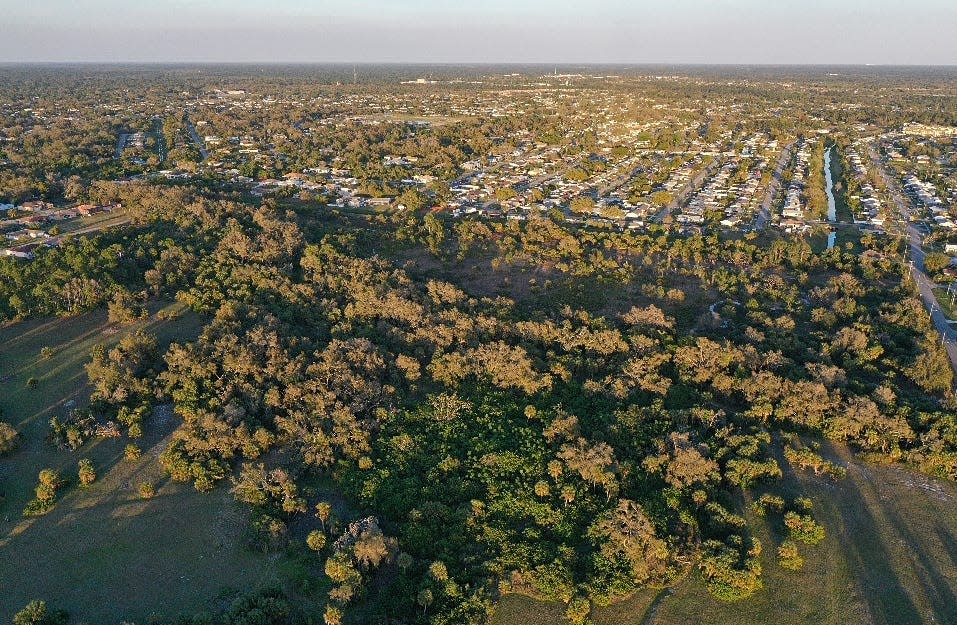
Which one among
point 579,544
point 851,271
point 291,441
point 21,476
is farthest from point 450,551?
point 851,271

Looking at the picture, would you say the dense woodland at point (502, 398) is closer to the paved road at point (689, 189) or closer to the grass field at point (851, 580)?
the grass field at point (851, 580)

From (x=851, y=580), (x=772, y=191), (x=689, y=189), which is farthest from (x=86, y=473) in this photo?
(x=772, y=191)

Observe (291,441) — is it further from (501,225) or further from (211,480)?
(501,225)

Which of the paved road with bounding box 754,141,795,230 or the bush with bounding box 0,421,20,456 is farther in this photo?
the paved road with bounding box 754,141,795,230

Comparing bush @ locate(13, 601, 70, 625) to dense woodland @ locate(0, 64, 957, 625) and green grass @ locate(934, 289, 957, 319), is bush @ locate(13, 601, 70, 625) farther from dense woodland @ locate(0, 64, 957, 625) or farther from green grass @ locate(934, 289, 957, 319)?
green grass @ locate(934, 289, 957, 319)

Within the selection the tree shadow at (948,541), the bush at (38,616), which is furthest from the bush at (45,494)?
the tree shadow at (948,541)

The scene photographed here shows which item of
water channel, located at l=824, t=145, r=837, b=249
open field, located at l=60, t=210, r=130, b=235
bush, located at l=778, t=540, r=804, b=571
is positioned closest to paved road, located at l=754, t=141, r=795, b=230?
water channel, located at l=824, t=145, r=837, b=249
